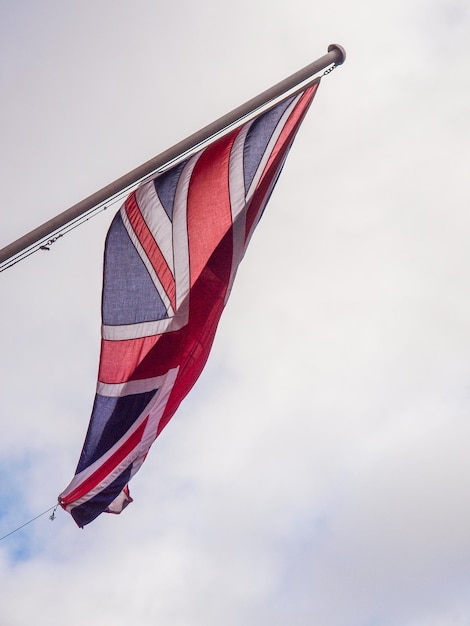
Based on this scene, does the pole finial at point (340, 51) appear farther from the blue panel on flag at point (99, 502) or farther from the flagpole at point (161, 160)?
the blue panel on flag at point (99, 502)

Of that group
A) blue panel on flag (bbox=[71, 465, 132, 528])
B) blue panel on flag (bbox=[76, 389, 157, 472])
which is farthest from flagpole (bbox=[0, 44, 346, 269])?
blue panel on flag (bbox=[71, 465, 132, 528])

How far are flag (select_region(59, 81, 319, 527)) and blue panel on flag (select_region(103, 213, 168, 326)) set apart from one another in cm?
2

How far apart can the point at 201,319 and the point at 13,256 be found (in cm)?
312

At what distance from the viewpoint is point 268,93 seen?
11.8 m

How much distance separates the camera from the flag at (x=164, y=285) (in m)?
10.8

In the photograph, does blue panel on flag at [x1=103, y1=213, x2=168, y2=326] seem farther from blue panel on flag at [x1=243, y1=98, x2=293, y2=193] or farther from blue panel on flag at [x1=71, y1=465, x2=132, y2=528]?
blue panel on flag at [x1=71, y1=465, x2=132, y2=528]

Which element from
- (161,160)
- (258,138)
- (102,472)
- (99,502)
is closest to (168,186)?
(161,160)

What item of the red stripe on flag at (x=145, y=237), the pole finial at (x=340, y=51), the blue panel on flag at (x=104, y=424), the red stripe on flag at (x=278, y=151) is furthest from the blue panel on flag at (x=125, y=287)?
the pole finial at (x=340, y=51)

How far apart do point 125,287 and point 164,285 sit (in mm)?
655

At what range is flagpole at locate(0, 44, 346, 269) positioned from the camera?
9.72 m

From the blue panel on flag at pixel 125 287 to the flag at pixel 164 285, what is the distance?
0.05 ft

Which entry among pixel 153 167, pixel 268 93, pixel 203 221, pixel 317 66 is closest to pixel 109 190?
pixel 153 167

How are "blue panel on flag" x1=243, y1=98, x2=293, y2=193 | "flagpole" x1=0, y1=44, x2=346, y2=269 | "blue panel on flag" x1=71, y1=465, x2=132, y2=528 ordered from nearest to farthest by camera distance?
"flagpole" x1=0, y1=44, x2=346, y2=269 → "blue panel on flag" x1=71, y1=465, x2=132, y2=528 → "blue panel on flag" x1=243, y1=98, x2=293, y2=193

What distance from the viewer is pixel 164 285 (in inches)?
433
